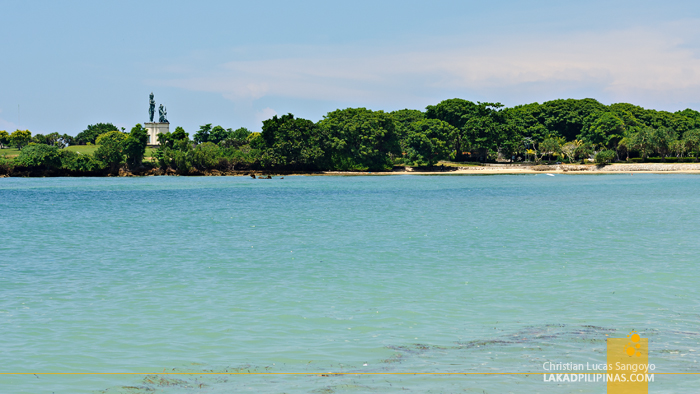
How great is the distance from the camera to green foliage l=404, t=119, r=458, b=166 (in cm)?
13100

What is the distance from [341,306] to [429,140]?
11794 cm

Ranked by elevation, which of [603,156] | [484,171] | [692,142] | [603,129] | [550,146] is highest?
[603,129]

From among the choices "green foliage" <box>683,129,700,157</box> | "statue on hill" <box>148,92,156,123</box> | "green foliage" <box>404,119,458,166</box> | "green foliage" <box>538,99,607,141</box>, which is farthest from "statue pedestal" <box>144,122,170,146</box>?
"green foliage" <box>683,129,700,157</box>

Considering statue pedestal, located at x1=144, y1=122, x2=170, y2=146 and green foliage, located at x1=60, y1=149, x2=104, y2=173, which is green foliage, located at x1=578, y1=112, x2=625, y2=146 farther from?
green foliage, located at x1=60, y1=149, x2=104, y2=173

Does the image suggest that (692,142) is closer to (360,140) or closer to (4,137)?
(360,140)

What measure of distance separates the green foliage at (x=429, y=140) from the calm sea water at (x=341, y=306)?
10039 cm

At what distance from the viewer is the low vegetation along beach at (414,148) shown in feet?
432

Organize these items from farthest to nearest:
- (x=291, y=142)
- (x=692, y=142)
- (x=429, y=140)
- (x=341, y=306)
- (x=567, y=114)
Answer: (x=567, y=114)
(x=291, y=142)
(x=429, y=140)
(x=692, y=142)
(x=341, y=306)

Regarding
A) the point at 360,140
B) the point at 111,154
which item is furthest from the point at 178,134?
the point at 360,140

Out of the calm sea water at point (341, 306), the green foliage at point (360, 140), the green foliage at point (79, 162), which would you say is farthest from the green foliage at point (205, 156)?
the calm sea water at point (341, 306)

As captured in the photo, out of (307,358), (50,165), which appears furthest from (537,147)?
(307,358)

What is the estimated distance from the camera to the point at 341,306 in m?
14.5

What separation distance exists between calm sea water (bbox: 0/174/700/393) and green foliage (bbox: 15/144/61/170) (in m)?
115

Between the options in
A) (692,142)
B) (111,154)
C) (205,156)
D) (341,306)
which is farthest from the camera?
(205,156)
